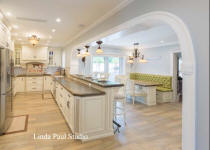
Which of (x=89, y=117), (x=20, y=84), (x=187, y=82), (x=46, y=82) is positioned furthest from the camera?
(x=46, y=82)

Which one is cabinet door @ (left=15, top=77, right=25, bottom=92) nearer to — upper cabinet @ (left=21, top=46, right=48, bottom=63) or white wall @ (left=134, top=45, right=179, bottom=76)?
upper cabinet @ (left=21, top=46, right=48, bottom=63)

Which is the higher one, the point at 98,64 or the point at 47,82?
the point at 98,64

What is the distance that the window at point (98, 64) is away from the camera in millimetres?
8023

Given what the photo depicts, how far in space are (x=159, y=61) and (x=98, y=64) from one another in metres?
3.32

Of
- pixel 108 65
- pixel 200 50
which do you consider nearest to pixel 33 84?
pixel 108 65

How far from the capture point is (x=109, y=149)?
2484 mm

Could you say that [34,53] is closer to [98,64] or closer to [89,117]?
[98,64]

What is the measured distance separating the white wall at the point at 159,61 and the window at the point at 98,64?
2.28 metres

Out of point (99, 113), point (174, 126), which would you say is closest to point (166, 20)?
point (99, 113)

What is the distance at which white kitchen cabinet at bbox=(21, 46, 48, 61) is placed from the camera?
7.24 meters

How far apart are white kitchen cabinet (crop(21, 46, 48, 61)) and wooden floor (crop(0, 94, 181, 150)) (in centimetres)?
352

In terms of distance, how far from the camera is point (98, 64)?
26.7 feet

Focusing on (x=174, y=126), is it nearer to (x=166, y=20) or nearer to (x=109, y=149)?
(x=109, y=149)

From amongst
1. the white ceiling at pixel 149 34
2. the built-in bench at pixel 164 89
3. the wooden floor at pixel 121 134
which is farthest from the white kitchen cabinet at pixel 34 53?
the built-in bench at pixel 164 89
